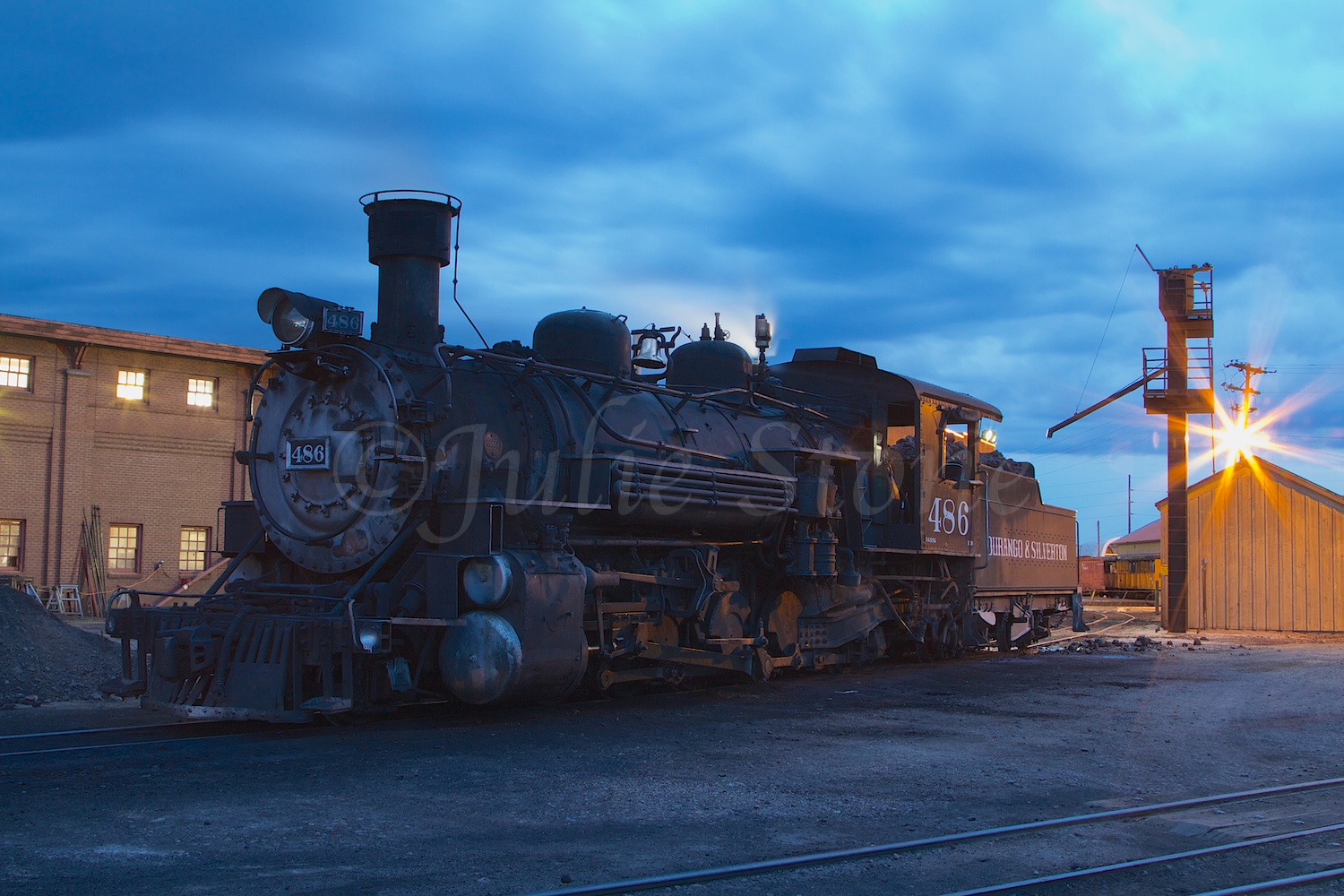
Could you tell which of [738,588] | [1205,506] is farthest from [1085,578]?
[738,588]

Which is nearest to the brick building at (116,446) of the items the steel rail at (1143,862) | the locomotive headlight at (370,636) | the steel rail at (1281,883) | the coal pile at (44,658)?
the coal pile at (44,658)

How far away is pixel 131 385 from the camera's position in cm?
2398

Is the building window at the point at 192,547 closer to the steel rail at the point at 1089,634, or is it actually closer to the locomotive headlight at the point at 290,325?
→ the steel rail at the point at 1089,634

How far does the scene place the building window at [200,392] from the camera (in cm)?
2477

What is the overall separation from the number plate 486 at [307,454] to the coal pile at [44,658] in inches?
114

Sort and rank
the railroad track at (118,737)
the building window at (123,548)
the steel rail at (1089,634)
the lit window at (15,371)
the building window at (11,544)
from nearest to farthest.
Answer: the railroad track at (118,737)
the steel rail at (1089,634)
the building window at (11,544)
the lit window at (15,371)
the building window at (123,548)

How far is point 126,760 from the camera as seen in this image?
6.93 meters

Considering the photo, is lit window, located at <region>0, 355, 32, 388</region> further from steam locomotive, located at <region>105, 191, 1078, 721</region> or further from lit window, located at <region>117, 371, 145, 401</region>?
steam locomotive, located at <region>105, 191, 1078, 721</region>

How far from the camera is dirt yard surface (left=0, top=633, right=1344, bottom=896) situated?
15.5ft

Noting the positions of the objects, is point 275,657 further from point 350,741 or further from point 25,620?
point 25,620

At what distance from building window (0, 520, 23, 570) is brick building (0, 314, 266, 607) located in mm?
18

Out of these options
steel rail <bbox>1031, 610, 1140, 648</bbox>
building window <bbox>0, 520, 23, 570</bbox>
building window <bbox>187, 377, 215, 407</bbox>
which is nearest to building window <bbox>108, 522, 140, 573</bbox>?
building window <bbox>0, 520, 23, 570</bbox>

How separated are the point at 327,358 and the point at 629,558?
10.1ft

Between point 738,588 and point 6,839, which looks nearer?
point 6,839
